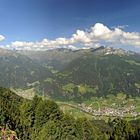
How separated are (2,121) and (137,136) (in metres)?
68.4

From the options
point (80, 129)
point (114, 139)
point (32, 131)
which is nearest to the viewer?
point (32, 131)

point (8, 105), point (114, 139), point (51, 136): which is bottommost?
point (114, 139)

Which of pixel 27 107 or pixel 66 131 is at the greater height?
pixel 27 107

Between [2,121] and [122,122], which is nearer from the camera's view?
[2,121]

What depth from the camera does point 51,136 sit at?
3738 inches

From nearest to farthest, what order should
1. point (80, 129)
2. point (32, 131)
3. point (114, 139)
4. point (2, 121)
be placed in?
point (2, 121)
point (32, 131)
point (80, 129)
point (114, 139)

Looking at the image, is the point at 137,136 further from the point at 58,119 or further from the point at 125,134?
the point at 58,119

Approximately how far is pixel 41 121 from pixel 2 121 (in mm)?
15013

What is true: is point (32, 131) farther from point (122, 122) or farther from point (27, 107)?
point (122, 122)

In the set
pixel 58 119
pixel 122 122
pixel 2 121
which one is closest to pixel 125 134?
pixel 122 122

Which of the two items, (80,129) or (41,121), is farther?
(80,129)

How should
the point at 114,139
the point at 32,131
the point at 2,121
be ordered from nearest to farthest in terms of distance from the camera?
the point at 2,121 → the point at 32,131 → the point at 114,139

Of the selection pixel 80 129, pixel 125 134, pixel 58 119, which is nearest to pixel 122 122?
pixel 125 134

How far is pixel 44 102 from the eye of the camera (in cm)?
10688
